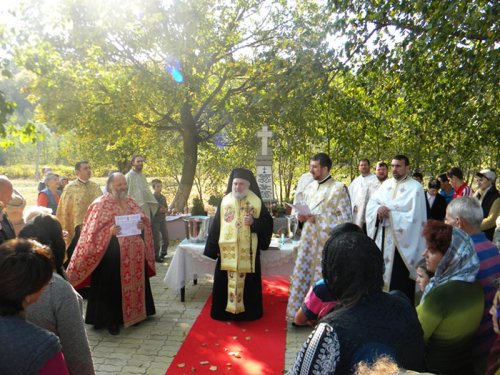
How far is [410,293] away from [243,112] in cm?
753

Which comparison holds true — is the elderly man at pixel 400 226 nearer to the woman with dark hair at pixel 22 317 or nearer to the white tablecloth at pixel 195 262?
the white tablecloth at pixel 195 262

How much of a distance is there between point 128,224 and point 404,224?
3.41 m

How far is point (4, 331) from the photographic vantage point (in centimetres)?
153

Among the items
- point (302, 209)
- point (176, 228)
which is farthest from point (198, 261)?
point (176, 228)

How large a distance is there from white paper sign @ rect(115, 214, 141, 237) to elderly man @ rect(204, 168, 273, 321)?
98 cm

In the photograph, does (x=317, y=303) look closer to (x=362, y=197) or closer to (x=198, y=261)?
(x=198, y=261)

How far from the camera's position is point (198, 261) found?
5996 millimetres

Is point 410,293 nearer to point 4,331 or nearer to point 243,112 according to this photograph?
point 4,331

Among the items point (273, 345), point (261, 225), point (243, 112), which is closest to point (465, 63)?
point (261, 225)

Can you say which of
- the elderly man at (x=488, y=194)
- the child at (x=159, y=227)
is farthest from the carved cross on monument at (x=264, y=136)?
the elderly man at (x=488, y=194)

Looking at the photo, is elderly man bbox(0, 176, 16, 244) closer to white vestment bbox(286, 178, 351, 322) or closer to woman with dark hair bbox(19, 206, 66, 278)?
woman with dark hair bbox(19, 206, 66, 278)

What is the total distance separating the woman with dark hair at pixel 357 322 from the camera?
1.47m

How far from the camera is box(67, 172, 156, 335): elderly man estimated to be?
470cm

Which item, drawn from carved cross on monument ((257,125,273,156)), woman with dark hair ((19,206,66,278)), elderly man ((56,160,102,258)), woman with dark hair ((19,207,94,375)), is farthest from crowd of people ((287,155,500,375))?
carved cross on monument ((257,125,273,156))
